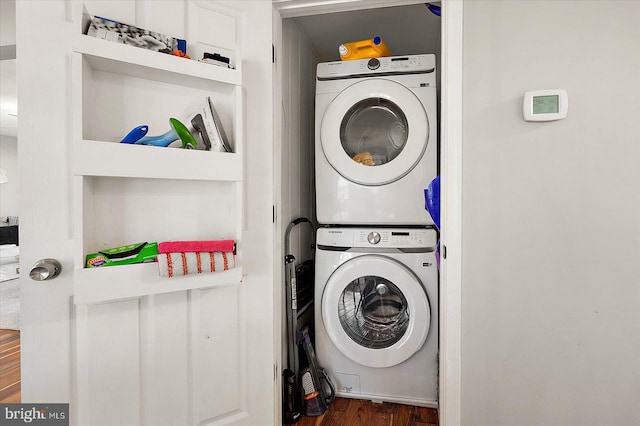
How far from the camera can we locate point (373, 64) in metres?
1.86

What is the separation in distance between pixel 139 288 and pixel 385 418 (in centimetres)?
143

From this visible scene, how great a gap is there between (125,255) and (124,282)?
0.09 meters

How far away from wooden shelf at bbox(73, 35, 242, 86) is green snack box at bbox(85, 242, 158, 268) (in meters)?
0.55

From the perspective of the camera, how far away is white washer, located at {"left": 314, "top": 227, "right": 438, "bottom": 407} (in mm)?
1764

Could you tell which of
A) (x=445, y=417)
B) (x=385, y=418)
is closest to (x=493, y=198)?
(x=445, y=417)

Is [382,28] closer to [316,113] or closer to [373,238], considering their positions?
[316,113]

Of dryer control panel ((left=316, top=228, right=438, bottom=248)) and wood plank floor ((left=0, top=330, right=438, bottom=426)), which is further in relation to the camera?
dryer control panel ((left=316, top=228, right=438, bottom=248))

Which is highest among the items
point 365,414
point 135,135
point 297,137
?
point 297,137

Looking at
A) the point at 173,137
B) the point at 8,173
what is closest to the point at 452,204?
the point at 173,137

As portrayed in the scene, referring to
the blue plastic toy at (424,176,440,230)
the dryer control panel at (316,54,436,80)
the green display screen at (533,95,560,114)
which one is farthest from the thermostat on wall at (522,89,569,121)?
the dryer control panel at (316,54,436,80)

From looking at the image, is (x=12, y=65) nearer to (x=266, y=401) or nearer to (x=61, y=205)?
(x=61, y=205)

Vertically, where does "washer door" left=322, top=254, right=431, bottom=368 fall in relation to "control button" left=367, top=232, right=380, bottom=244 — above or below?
below

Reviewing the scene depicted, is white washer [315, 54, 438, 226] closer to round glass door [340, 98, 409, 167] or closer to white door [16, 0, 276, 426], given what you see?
round glass door [340, 98, 409, 167]

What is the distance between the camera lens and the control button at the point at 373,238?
6.04ft
